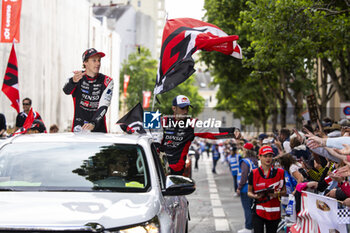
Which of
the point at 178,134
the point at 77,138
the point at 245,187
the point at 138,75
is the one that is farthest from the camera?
the point at 138,75

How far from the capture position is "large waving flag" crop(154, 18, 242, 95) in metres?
9.87

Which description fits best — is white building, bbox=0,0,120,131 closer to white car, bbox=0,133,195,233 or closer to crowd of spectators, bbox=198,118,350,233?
crowd of spectators, bbox=198,118,350,233

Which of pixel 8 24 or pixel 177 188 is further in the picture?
pixel 8 24

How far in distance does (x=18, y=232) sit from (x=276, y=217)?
5.46 metres

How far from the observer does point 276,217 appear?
9.20m

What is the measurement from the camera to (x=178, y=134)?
8.77 meters

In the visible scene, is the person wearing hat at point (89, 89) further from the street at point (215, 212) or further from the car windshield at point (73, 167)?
the street at point (215, 212)

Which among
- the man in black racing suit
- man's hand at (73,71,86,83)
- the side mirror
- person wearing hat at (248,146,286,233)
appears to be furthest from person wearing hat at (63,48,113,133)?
person wearing hat at (248,146,286,233)

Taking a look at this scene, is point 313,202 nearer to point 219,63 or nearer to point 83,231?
point 83,231

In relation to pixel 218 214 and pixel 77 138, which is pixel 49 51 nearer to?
pixel 218 214

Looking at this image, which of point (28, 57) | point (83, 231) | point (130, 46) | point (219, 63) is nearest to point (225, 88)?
point (219, 63)

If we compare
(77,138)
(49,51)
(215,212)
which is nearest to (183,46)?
(77,138)

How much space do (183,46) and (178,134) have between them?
6.38 ft

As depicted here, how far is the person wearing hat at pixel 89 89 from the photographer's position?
783 cm
